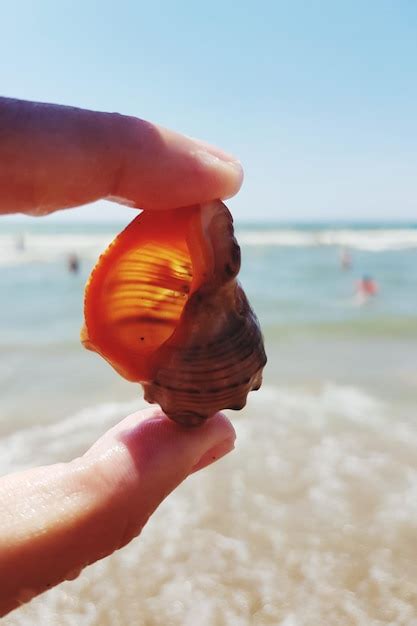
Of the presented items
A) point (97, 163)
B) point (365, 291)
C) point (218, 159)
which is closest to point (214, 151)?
point (218, 159)

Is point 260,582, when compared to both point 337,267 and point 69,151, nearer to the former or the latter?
point 69,151

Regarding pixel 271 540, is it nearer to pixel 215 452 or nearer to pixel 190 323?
pixel 215 452

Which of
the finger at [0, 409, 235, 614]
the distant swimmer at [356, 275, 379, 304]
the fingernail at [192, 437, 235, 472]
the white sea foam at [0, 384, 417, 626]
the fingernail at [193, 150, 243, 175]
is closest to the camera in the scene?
the finger at [0, 409, 235, 614]

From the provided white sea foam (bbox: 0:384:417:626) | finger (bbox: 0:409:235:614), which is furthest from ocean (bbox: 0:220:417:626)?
finger (bbox: 0:409:235:614)

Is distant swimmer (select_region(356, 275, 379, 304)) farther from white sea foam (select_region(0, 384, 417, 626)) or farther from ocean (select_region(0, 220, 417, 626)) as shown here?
white sea foam (select_region(0, 384, 417, 626))

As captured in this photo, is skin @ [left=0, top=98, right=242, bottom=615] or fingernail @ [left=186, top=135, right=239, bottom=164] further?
fingernail @ [left=186, top=135, right=239, bottom=164]
